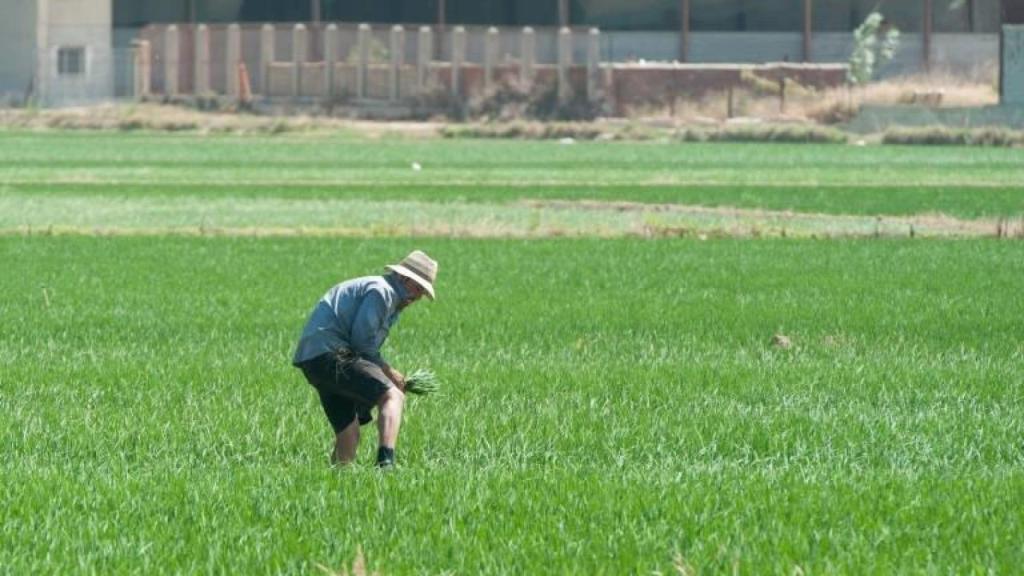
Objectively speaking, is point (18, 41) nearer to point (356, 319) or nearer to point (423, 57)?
point (423, 57)

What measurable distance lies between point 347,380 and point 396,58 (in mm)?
81266

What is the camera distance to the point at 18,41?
317ft

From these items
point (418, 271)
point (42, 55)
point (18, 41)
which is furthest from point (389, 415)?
point (18, 41)

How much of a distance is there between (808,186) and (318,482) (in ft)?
139

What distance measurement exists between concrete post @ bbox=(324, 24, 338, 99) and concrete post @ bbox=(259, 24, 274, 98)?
2267 mm

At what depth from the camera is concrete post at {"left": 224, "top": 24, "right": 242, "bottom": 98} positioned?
94125mm

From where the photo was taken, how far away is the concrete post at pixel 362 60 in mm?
92875

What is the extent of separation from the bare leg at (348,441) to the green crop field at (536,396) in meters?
0.27

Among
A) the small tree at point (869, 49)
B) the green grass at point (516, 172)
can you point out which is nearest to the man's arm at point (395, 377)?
the green grass at point (516, 172)

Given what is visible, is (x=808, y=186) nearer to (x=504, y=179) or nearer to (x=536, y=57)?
(x=504, y=179)

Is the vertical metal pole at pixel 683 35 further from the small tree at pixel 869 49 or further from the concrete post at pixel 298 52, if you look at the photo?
the concrete post at pixel 298 52

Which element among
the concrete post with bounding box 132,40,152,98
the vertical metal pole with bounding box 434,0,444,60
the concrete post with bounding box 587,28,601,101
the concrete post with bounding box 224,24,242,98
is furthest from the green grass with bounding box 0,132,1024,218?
the vertical metal pole with bounding box 434,0,444,60

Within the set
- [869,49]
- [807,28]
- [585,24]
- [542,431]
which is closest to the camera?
[542,431]

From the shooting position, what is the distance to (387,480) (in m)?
12.2
